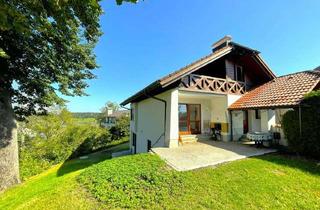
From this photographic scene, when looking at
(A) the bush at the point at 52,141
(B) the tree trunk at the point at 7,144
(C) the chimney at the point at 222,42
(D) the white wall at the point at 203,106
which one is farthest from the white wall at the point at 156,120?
(A) the bush at the point at 52,141

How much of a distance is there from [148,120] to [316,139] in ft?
31.7

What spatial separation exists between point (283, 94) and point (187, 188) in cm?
795

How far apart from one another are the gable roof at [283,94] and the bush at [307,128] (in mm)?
460

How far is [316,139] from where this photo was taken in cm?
705

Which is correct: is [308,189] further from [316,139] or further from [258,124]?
[258,124]

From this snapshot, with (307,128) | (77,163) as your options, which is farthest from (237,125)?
(77,163)

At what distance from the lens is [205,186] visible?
5.11 metres

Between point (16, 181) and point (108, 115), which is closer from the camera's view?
point (16, 181)

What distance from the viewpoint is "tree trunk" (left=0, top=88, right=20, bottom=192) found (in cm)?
926

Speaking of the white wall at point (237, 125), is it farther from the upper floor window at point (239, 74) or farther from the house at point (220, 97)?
the upper floor window at point (239, 74)

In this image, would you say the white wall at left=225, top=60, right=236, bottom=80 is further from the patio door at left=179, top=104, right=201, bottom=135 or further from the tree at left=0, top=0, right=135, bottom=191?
the tree at left=0, top=0, right=135, bottom=191

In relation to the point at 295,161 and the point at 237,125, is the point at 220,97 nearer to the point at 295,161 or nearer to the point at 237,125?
the point at 237,125

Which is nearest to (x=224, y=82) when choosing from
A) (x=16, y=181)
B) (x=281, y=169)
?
(x=281, y=169)

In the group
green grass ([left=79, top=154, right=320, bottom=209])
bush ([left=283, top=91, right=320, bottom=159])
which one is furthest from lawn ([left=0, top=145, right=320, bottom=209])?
bush ([left=283, top=91, right=320, bottom=159])
